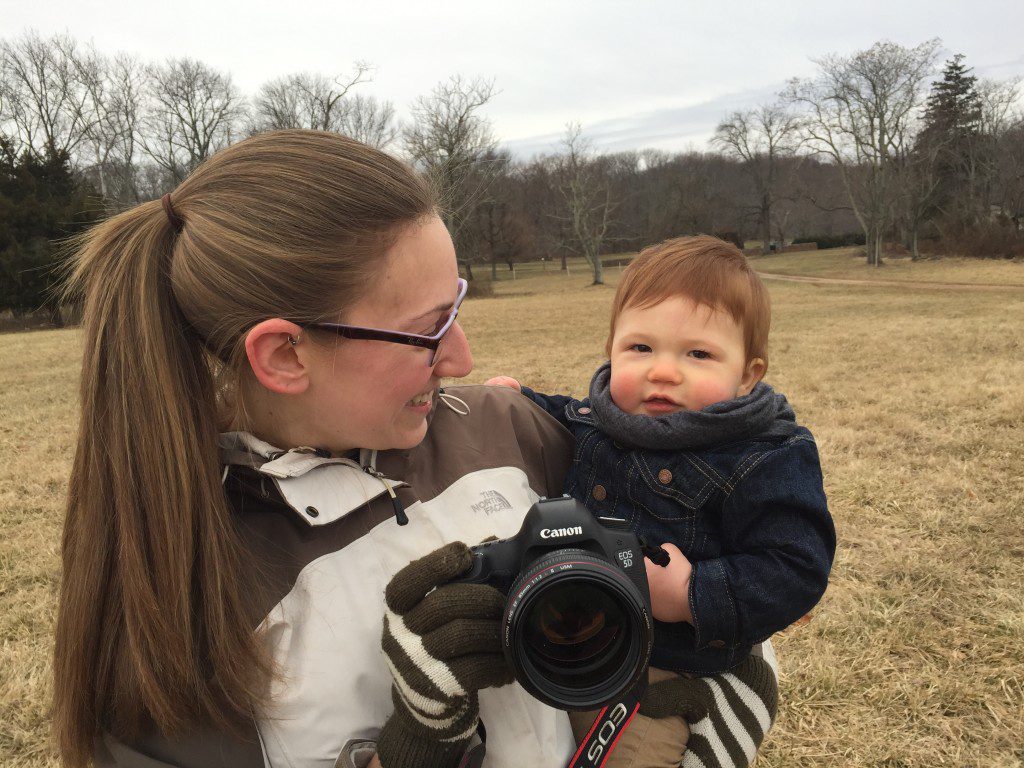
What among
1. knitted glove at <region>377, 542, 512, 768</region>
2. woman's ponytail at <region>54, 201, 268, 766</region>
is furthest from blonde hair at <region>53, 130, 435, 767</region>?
knitted glove at <region>377, 542, 512, 768</region>

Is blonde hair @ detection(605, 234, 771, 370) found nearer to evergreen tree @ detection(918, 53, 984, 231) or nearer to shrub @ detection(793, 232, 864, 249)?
evergreen tree @ detection(918, 53, 984, 231)

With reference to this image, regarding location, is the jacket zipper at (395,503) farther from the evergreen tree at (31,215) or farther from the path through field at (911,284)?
the evergreen tree at (31,215)

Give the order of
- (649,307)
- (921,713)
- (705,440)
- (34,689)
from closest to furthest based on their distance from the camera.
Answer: (705,440) → (649,307) → (921,713) → (34,689)

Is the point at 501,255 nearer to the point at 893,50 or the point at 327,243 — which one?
the point at 893,50

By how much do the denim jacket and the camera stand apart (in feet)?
0.91

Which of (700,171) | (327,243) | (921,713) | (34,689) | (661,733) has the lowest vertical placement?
(921,713)

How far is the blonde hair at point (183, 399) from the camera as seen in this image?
1.31 metres

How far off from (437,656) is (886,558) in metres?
3.81

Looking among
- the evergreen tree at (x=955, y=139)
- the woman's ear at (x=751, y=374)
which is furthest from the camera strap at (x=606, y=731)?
the evergreen tree at (x=955, y=139)

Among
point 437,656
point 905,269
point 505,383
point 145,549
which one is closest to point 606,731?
point 437,656

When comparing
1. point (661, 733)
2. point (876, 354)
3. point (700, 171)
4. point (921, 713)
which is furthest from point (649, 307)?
point (700, 171)

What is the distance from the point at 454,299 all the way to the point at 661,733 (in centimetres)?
110

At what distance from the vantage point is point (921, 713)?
299 centimetres

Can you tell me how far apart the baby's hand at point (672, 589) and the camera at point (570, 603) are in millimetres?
261
